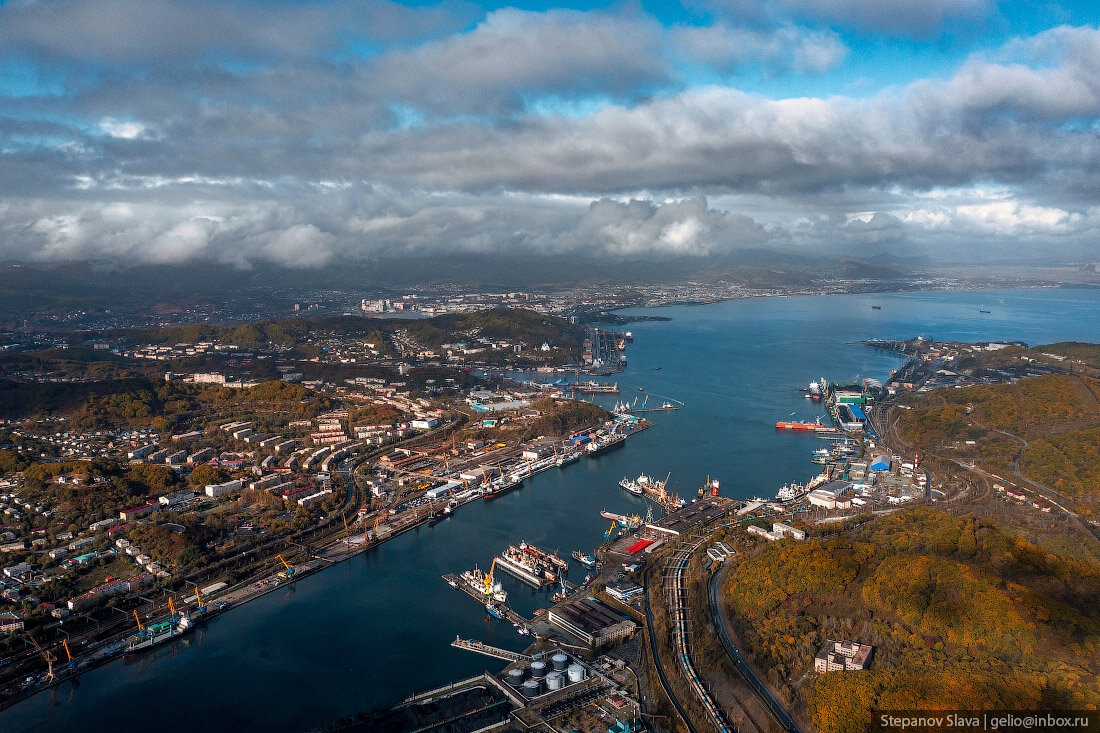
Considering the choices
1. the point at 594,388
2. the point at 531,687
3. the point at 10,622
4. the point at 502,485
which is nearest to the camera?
the point at 531,687

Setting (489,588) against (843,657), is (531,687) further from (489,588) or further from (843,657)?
(843,657)

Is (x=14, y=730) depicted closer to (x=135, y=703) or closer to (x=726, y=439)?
(x=135, y=703)

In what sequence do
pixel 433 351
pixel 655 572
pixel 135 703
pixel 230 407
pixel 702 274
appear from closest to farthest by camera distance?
pixel 135 703 < pixel 655 572 < pixel 230 407 < pixel 433 351 < pixel 702 274

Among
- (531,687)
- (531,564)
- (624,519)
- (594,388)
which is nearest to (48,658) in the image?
(531,687)

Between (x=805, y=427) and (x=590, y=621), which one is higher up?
(x=590, y=621)

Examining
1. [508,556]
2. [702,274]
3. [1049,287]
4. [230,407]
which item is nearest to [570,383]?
[230,407]

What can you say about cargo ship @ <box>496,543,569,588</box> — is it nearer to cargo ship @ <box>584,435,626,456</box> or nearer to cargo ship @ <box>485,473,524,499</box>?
cargo ship @ <box>485,473,524,499</box>
